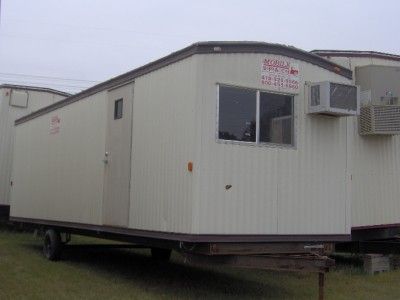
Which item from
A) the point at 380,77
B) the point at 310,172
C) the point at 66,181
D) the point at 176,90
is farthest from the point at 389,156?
the point at 66,181

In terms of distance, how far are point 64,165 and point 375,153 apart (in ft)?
19.5

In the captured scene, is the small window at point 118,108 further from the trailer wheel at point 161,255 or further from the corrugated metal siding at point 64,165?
the trailer wheel at point 161,255

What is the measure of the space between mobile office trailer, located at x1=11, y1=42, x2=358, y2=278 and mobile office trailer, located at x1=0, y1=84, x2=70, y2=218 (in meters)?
8.25

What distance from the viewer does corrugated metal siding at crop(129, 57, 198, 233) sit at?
7922 millimetres

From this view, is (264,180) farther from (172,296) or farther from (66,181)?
(66,181)

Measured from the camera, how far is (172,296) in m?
8.57

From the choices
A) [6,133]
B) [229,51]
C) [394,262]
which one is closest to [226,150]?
[229,51]

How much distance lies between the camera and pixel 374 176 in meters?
11.2

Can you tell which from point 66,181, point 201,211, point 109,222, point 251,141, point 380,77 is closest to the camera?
point 201,211

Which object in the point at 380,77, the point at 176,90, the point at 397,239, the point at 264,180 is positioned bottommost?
the point at 397,239

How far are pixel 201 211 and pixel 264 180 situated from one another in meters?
1.06

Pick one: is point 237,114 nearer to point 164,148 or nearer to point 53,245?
point 164,148

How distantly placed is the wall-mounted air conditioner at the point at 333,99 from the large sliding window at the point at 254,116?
0.34m

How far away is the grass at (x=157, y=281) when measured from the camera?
344 inches
